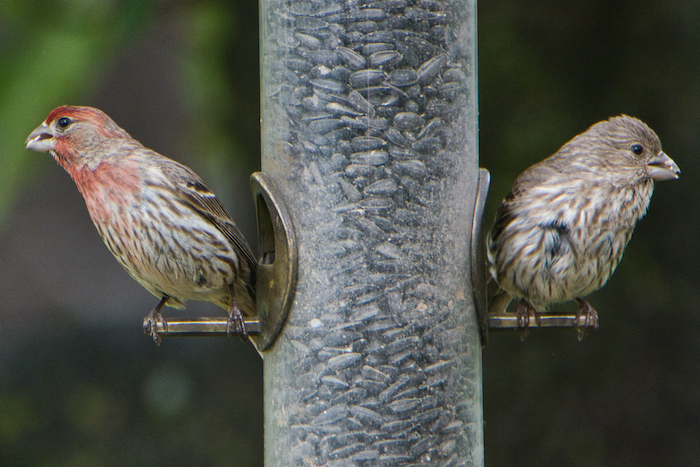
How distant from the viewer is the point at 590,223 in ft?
17.3

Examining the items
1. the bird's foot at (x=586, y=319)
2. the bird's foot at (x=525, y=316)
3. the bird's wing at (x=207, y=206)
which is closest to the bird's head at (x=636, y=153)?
the bird's foot at (x=586, y=319)

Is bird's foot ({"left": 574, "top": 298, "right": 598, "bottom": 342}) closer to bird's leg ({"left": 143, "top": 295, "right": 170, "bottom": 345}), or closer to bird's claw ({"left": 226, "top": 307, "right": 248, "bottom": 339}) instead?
bird's claw ({"left": 226, "top": 307, "right": 248, "bottom": 339})

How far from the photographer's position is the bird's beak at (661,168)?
5262 millimetres

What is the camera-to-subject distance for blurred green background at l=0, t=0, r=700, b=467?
694 centimetres

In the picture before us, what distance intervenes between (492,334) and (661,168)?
7.06 ft

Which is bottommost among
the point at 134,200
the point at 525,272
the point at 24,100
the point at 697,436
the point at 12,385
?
the point at 697,436

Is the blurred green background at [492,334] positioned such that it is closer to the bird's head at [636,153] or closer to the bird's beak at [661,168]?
the bird's head at [636,153]

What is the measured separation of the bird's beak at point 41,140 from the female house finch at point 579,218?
8.72ft

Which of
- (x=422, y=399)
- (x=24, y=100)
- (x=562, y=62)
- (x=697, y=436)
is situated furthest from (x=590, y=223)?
(x=24, y=100)

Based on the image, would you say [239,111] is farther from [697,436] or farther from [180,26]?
[697,436]

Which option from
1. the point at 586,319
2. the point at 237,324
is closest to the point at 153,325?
the point at 237,324

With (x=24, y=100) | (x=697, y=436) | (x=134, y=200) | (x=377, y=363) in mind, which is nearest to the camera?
(x=377, y=363)

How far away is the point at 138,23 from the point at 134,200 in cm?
132

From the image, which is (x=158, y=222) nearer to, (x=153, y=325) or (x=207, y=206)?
(x=207, y=206)
